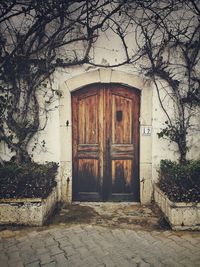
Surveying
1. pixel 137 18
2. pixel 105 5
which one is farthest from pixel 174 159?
pixel 105 5

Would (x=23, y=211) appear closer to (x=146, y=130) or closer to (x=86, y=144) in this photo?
(x=86, y=144)

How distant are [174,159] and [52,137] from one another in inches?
106

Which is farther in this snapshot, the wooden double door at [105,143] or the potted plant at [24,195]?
the wooden double door at [105,143]

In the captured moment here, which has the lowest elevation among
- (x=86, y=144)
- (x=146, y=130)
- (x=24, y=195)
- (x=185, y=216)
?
(x=185, y=216)

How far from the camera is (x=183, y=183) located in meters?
4.73

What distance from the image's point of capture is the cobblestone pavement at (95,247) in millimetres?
3613

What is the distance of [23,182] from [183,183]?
2907 mm

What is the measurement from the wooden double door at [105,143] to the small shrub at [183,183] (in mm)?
1085

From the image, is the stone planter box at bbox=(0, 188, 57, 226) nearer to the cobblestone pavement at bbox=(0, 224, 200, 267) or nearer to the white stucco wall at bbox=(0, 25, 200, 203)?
the cobblestone pavement at bbox=(0, 224, 200, 267)

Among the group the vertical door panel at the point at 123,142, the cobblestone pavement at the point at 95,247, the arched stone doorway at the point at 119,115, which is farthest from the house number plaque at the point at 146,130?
the cobblestone pavement at the point at 95,247

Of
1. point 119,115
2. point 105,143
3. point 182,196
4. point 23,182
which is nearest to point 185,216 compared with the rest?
point 182,196

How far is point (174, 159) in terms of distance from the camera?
578 centimetres

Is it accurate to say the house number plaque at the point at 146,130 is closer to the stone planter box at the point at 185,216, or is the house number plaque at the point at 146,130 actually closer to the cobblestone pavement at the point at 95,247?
the stone planter box at the point at 185,216

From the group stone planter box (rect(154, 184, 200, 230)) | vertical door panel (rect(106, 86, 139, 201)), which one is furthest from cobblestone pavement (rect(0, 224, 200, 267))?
vertical door panel (rect(106, 86, 139, 201))
